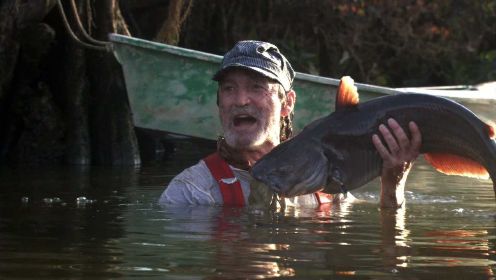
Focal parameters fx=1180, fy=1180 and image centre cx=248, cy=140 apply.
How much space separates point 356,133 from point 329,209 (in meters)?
0.98

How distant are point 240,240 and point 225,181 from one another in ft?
2.28

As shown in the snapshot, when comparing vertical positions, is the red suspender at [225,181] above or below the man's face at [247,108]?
below

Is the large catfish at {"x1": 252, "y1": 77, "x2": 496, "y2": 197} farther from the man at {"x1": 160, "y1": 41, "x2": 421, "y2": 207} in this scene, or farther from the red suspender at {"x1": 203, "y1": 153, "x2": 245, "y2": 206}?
the red suspender at {"x1": 203, "y1": 153, "x2": 245, "y2": 206}

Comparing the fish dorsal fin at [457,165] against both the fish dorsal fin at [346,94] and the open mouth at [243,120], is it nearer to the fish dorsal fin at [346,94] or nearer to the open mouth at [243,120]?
the fish dorsal fin at [346,94]

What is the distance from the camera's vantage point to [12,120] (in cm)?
1457

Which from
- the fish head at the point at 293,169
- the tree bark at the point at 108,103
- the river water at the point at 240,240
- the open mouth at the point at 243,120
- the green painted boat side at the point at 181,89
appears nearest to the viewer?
the river water at the point at 240,240

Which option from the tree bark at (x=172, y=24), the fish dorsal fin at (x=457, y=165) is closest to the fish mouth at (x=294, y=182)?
the fish dorsal fin at (x=457, y=165)

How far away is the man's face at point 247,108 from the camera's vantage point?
6441mm

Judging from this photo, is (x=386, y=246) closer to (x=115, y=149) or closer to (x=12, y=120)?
(x=115, y=149)

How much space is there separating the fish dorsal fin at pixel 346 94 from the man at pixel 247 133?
0.23 meters

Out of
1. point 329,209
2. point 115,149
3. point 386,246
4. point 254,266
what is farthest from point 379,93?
point 254,266

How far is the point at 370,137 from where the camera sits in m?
6.34

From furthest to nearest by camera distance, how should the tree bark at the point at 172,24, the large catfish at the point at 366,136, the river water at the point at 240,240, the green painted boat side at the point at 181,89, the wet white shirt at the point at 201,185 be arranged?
the tree bark at the point at 172,24, the green painted boat side at the point at 181,89, the wet white shirt at the point at 201,185, the large catfish at the point at 366,136, the river water at the point at 240,240

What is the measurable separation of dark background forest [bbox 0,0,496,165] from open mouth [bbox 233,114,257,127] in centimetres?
746
